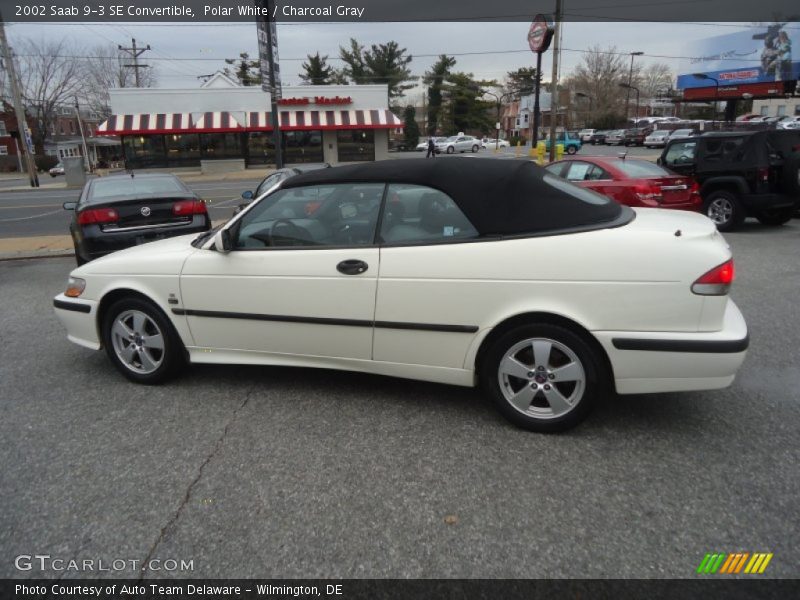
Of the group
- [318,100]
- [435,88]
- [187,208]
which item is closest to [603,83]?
[435,88]

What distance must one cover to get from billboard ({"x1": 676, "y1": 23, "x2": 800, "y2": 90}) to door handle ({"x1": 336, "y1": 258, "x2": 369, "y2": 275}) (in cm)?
5215

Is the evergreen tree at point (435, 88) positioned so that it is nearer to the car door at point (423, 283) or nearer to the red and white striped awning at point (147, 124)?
the red and white striped awning at point (147, 124)

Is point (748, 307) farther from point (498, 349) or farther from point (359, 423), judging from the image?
point (359, 423)

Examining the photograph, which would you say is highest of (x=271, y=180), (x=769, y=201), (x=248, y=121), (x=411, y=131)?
(x=411, y=131)

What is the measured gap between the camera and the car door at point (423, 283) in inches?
130

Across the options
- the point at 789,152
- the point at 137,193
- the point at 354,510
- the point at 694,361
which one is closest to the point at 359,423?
the point at 354,510

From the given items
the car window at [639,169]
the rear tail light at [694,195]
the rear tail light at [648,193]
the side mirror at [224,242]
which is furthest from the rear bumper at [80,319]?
the rear tail light at [694,195]

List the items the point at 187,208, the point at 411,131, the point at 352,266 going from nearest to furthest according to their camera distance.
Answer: the point at 352,266 → the point at 187,208 → the point at 411,131

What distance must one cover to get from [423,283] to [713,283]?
1.56 m

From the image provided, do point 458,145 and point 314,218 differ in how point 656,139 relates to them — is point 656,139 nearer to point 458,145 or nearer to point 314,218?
point 458,145

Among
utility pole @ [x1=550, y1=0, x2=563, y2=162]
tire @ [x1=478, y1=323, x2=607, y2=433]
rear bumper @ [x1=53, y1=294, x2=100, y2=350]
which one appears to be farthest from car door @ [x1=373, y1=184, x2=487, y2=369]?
utility pole @ [x1=550, y1=0, x2=563, y2=162]

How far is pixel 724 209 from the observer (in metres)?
10.4
